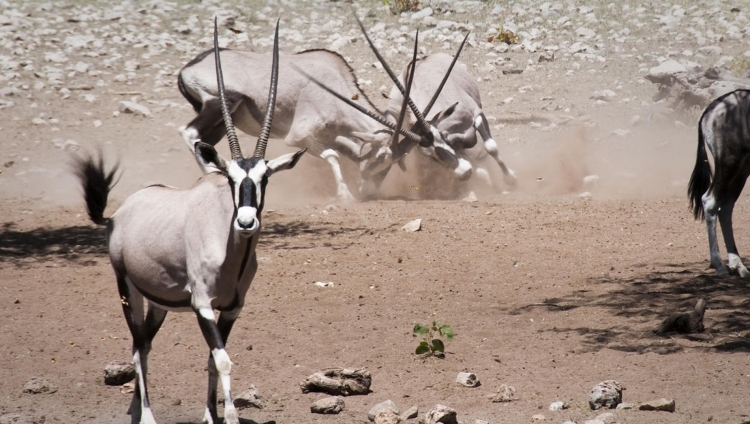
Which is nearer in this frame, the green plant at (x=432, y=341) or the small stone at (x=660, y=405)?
the small stone at (x=660, y=405)

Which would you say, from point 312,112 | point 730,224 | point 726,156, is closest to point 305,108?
point 312,112

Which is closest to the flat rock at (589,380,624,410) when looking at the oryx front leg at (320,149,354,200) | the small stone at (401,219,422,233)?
the small stone at (401,219,422,233)

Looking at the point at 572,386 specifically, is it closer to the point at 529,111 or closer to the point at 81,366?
the point at 81,366

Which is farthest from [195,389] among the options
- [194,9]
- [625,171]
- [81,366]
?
[194,9]

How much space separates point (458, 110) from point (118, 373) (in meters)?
7.94

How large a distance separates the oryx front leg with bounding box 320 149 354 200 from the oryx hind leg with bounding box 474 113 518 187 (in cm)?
199

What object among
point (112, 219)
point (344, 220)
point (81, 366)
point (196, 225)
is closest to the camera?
point (196, 225)

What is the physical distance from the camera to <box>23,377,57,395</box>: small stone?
5988 mm

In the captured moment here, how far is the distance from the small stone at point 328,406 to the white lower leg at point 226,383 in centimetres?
65

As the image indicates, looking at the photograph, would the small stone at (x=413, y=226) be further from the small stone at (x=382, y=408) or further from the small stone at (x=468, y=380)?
the small stone at (x=382, y=408)

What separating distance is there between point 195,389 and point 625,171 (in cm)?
824

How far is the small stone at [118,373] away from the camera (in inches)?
241

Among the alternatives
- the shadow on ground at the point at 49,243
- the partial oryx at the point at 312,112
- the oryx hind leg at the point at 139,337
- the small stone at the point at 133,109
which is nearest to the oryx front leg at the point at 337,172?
the partial oryx at the point at 312,112

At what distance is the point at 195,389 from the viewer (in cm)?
603
